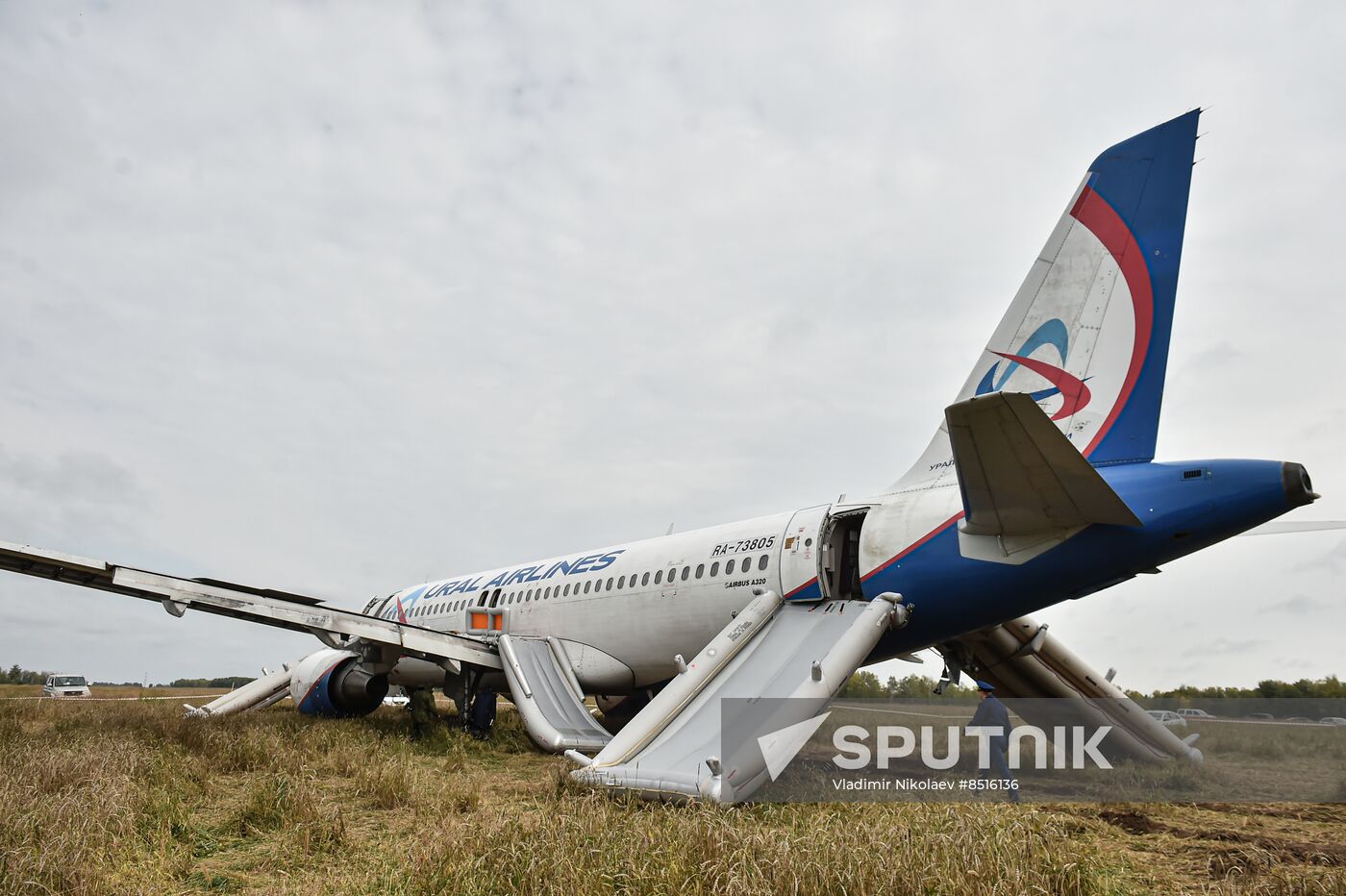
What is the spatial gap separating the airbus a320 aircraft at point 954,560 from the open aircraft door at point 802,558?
0.03 m

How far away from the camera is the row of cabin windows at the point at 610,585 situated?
1130 centimetres

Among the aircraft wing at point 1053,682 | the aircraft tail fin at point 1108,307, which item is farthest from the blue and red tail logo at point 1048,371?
the aircraft wing at point 1053,682

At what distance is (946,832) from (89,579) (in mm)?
11066

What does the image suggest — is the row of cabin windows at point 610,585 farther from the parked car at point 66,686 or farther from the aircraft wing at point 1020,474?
the parked car at point 66,686

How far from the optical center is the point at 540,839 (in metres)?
5.07

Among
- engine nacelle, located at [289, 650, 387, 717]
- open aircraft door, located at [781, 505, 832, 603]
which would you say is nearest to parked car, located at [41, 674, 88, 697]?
engine nacelle, located at [289, 650, 387, 717]

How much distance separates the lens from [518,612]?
594 inches

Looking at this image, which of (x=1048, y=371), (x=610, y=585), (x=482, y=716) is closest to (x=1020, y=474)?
(x=1048, y=371)

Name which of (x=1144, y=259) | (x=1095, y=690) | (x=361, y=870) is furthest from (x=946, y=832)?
(x=1095, y=690)

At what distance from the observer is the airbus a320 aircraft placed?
7520 mm

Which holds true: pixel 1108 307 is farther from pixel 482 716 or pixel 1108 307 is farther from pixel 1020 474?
pixel 482 716

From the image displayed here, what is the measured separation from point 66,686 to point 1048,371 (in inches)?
1716

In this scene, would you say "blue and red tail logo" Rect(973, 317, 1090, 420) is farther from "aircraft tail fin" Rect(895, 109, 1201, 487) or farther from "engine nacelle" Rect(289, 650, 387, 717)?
"engine nacelle" Rect(289, 650, 387, 717)

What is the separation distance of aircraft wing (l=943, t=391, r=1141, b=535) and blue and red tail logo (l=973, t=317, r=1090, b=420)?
1587 mm
